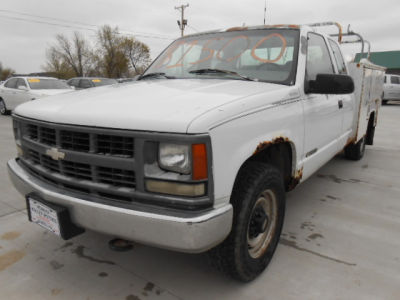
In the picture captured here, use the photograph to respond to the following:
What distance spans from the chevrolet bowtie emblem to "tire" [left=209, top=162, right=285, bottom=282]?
102 cm

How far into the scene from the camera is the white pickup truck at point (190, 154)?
1592mm

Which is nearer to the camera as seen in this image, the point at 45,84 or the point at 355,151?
the point at 355,151

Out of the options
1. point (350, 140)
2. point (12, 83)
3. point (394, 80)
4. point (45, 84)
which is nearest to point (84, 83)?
point (12, 83)

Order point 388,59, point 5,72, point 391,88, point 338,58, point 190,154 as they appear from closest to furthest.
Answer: point 190,154 → point 338,58 → point 391,88 → point 388,59 → point 5,72

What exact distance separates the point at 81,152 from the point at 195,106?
0.69m

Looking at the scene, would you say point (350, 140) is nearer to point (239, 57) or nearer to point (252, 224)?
point (239, 57)

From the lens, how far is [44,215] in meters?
1.97

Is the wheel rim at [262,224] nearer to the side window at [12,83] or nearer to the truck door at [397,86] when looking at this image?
the side window at [12,83]

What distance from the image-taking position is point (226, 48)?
296 centimetres

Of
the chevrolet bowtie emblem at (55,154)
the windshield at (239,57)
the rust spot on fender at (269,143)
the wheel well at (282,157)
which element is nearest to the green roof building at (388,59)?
the windshield at (239,57)

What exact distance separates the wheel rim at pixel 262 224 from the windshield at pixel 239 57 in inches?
36.9

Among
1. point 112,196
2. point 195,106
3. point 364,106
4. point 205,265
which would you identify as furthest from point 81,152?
point 364,106

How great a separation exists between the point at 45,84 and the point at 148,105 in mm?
10562

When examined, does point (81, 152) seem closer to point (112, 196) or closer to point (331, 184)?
point (112, 196)
